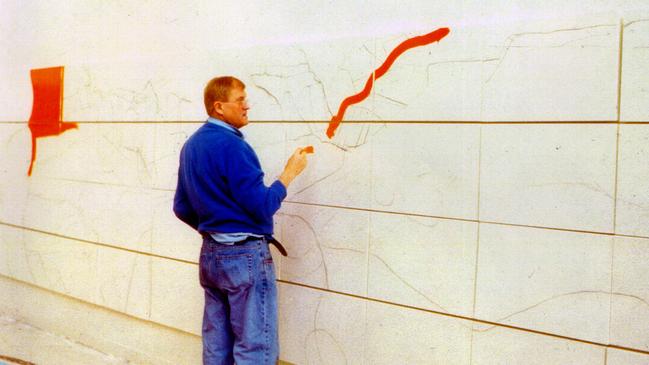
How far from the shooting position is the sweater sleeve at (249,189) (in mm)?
2584

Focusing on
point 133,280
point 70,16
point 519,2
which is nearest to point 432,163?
point 519,2

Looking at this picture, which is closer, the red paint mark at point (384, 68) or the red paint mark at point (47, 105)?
the red paint mark at point (384, 68)

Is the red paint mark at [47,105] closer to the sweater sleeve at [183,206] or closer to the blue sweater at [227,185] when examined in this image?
the sweater sleeve at [183,206]

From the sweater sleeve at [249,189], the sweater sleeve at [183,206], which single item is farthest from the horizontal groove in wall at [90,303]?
the sweater sleeve at [249,189]

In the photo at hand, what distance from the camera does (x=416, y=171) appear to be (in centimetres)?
Answer: 275

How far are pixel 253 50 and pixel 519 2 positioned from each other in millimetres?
1514

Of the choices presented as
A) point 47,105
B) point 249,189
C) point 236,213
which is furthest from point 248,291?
point 47,105

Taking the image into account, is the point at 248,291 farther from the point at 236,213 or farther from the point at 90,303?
the point at 90,303

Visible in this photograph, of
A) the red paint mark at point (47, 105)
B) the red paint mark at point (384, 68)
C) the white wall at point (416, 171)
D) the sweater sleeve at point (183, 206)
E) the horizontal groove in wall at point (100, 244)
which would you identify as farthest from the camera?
the red paint mark at point (47, 105)

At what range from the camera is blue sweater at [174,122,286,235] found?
259cm

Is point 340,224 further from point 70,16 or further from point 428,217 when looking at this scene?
point 70,16

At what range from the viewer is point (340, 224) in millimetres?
3020

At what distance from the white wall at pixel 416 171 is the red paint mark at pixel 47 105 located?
567 millimetres

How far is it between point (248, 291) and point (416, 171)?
0.98 m
